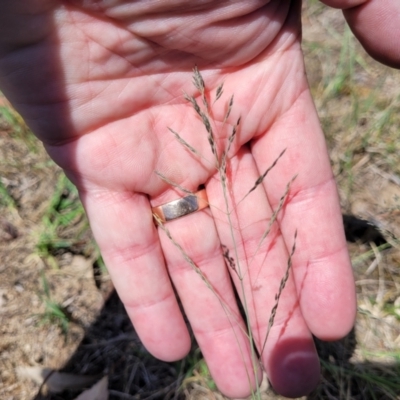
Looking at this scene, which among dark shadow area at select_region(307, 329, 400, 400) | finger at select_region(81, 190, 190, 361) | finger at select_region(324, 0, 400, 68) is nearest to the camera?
finger at select_region(324, 0, 400, 68)

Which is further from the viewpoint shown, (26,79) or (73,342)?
(73,342)

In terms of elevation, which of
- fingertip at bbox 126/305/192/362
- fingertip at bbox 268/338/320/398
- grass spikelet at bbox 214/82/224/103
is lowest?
fingertip at bbox 268/338/320/398

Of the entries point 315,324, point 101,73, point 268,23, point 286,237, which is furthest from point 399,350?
point 101,73

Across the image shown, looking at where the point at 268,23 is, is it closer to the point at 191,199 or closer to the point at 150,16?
the point at 150,16

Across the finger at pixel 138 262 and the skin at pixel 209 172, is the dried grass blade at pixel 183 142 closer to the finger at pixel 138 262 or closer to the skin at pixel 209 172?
the skin at pixel 209 172

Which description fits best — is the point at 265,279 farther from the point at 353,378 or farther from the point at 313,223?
the point at 353,378

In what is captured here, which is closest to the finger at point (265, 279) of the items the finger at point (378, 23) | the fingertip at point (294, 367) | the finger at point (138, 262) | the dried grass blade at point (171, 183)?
the fingertip at point (294, 367)

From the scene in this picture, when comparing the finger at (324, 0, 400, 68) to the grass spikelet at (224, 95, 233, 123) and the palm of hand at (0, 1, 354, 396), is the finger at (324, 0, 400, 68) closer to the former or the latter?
the palm of hand at (0, 1, 354, 396)

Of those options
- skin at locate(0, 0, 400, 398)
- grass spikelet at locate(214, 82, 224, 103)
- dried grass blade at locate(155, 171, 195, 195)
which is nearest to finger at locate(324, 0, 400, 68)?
skin at locate(0, 0, 400, 398)
